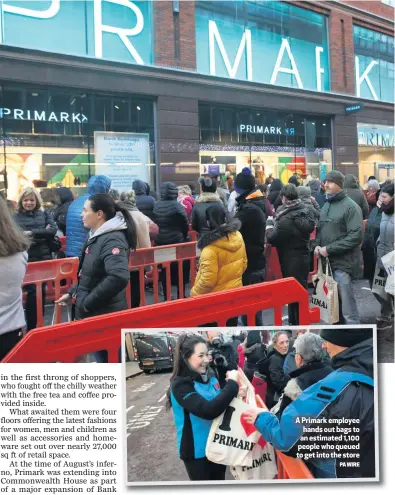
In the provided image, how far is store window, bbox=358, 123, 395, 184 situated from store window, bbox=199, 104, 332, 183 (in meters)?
2.58

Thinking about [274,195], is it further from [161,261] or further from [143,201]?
Result: [161,261]

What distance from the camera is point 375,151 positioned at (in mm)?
7945

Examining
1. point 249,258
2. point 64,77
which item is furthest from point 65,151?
point 249,258

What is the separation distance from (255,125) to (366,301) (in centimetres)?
820

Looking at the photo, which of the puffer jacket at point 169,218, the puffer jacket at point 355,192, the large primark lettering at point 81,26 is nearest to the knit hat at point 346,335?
the puffer jacket at point 169,218

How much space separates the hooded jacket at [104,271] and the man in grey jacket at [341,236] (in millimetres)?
2290

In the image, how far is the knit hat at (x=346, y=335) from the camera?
299cm

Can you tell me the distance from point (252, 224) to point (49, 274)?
1952 mm

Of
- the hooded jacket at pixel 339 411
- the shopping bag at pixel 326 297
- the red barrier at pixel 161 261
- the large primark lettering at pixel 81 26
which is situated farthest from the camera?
the large primark lettering at pixel 81 26

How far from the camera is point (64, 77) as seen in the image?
10.8 metres

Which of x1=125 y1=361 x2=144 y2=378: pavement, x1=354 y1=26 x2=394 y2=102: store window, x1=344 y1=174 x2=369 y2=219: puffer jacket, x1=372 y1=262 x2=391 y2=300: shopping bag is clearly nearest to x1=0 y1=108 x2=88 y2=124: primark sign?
x1=344 y1=174 x2=369 y2=219: puffer jacket

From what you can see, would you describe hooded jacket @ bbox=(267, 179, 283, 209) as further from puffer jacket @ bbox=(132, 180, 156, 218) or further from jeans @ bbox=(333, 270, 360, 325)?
jeans @ bbox=(333, 270, 360, 325)

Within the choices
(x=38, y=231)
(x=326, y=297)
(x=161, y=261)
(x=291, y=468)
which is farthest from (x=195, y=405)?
(x=161, y=261)

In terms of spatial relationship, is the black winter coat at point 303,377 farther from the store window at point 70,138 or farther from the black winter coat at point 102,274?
the store window at point 70,138
